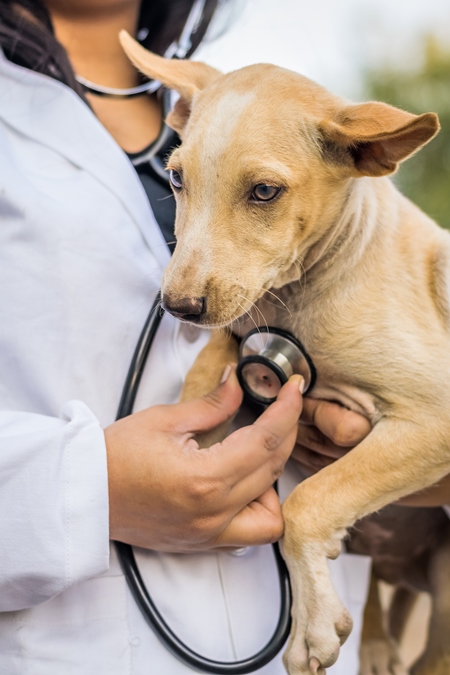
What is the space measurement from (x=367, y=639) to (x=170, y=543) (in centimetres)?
160

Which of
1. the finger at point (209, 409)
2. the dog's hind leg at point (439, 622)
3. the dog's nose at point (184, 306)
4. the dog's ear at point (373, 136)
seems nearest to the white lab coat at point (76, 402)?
the finger at point (209, 409)

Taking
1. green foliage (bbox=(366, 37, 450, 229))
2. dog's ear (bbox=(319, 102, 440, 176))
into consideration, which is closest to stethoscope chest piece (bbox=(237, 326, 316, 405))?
dog's ear (bbox=(319, 102, 440, 176))

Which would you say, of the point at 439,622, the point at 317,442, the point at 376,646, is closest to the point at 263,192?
the point at 317,442

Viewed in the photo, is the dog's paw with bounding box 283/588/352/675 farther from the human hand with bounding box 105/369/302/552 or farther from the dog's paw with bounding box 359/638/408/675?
the dog's paw with bounding box 359/638/408/675

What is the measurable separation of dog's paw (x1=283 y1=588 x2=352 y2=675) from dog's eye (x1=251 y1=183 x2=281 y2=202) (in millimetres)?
1038

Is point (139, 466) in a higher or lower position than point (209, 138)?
lower

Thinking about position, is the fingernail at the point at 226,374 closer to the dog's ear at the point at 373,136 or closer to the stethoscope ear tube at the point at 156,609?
the stethoscope ear tube at the point at 156,609

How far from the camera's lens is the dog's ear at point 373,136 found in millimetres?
1563

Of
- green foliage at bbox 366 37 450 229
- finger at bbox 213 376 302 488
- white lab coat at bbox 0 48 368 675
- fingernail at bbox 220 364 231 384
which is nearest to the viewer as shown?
white lab coat at bbox 0 48 368 675

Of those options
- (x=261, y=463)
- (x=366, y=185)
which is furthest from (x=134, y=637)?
(x=366, y=185)

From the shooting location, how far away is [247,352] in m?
2.01

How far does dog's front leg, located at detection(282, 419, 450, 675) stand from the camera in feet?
5.94

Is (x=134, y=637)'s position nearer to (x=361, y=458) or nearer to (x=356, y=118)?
(x=361, y=458)

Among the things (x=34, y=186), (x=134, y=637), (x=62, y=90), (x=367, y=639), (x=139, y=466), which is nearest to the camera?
(x=139, y=466)
